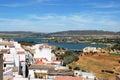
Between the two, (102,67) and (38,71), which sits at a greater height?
(38,71)

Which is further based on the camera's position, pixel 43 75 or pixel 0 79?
pixel 43 75

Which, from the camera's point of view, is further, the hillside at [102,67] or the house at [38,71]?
the hillside at [102,67]

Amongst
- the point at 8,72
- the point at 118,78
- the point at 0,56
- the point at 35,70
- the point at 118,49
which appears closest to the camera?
the point at 0,56

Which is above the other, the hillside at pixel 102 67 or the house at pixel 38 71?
the house at pixel 38 71

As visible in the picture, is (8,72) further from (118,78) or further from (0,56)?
(0,56)

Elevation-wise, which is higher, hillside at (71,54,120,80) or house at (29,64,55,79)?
house at (29,64,55,79)

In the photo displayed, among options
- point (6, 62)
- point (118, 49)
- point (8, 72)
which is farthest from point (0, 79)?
point (118, 49)

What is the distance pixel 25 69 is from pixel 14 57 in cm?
171

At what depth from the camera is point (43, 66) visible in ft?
101

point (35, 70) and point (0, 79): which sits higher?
point (0, 79)

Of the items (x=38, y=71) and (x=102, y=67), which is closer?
(x=38, y=71)

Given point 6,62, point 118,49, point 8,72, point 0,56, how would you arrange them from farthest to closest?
point 118,49
point 6,62
point 8,72
point 0,56

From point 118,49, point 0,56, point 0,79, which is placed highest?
point 0,56

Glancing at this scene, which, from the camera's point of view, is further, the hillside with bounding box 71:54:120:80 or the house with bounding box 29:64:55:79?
the hillside with bounding box 71:54:120:80
